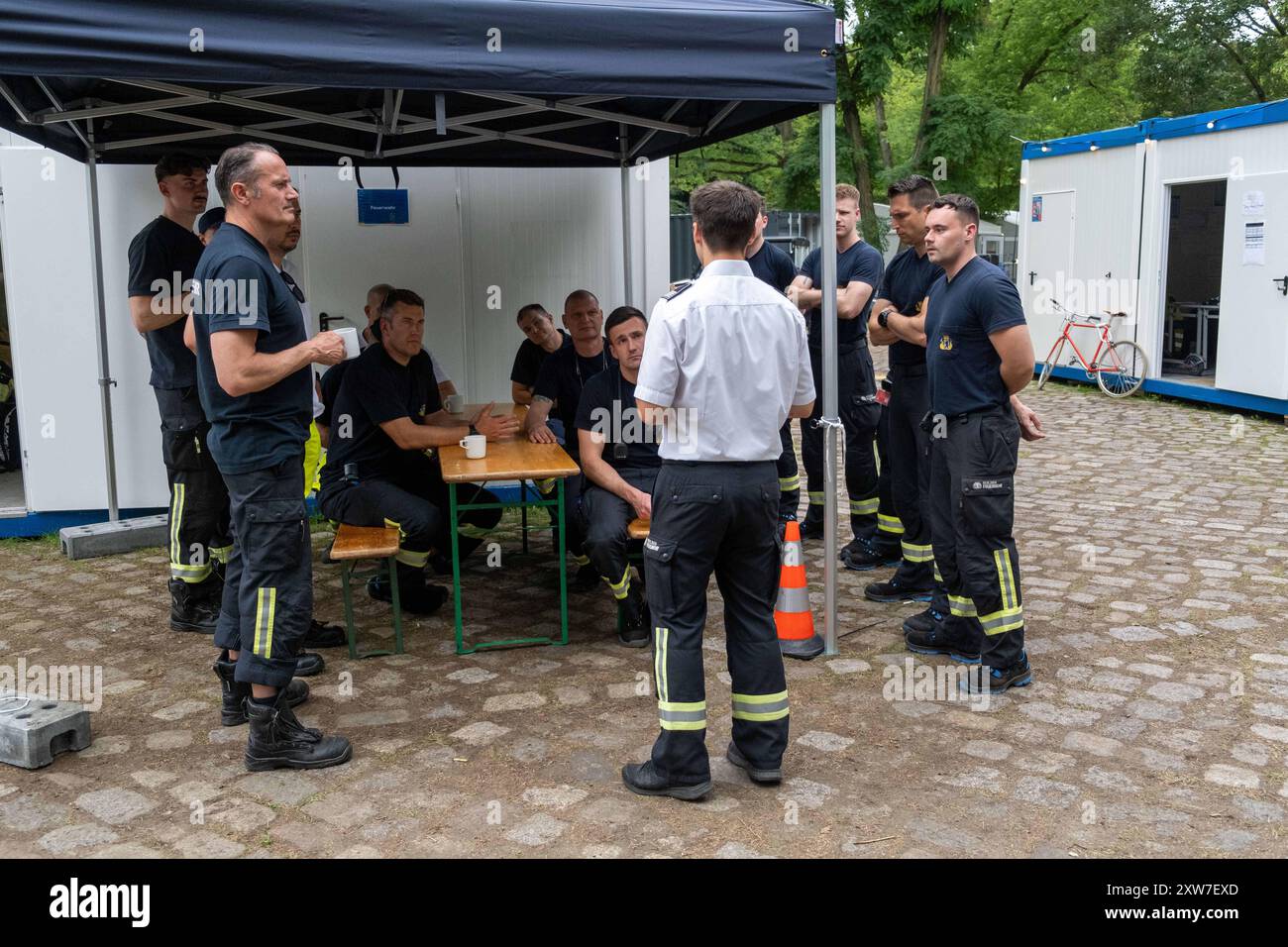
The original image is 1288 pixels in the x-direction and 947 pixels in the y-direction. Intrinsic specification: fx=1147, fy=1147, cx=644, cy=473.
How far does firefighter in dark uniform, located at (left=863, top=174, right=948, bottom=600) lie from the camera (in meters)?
5.47

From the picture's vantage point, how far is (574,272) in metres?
8.34

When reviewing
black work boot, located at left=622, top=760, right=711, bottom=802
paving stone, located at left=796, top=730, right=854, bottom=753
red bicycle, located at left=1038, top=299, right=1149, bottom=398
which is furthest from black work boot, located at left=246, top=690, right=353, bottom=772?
red bicycle, located at left=1038, top=299, right=1149, bottom=398

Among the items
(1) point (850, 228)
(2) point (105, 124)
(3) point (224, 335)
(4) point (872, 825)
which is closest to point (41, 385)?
(2) point (105, 124)

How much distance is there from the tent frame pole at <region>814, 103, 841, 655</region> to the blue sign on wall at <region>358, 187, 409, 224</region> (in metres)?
3.84

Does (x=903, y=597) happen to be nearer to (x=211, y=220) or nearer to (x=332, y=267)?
(x=211, y=220)

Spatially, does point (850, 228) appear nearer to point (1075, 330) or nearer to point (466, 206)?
point (466, 206)

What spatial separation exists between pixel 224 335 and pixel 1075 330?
12.9 metres

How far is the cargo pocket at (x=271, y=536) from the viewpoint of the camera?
3.84 metres

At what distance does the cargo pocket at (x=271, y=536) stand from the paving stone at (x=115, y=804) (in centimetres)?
83

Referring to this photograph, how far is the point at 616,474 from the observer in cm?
533

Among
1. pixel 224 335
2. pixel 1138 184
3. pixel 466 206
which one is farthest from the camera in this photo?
pixel 1138 184

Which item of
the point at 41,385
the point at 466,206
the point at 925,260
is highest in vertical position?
the point at 466,206
